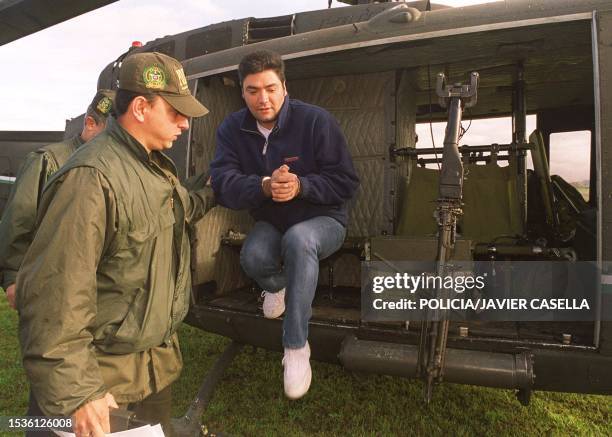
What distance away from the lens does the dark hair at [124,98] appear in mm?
1568

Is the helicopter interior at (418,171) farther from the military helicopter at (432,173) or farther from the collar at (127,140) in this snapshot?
the collar at (127,140)

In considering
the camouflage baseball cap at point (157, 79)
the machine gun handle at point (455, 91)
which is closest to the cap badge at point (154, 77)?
the camouflage baseball cap at point (157, 79)

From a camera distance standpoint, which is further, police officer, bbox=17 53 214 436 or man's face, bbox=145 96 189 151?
man's face, bbox=145 96 189 151

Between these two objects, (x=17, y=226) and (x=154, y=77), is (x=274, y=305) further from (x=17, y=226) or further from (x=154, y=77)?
(x=154, y=77)

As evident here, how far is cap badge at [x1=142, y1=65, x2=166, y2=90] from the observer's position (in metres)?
1.55

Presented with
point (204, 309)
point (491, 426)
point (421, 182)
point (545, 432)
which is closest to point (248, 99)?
point (204, 309)

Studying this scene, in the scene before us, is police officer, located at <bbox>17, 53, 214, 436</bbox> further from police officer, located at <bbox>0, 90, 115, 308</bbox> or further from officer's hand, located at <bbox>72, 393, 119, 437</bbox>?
police officer, located at <bbox>0, 90, 115, 308</bbox>

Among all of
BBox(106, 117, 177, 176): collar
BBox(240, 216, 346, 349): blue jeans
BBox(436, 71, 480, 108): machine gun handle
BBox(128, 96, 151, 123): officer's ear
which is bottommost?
BBox(240, 216, 346, 349): blue jeans

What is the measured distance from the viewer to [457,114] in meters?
2.28

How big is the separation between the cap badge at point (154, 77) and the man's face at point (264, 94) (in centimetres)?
87

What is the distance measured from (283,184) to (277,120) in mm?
517

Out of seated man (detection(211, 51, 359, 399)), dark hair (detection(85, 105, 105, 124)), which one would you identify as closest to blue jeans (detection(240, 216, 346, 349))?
seated man (detection(211, 51, 359, 399))

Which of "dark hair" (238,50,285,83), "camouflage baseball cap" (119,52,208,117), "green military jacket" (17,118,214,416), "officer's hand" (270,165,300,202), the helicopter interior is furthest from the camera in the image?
the helicopter interior

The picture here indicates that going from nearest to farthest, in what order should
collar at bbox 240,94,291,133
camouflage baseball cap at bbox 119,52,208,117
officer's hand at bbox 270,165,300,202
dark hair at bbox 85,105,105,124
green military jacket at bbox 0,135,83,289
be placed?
camouflage baseball cap at bbox 119,52,208,117
green military jacket at bbox 0,135,83,289
officer's hand at bbox 270,165,300,202
collar at bbox 240,94,291,133
dark hair at bbox 85,105,105,124
